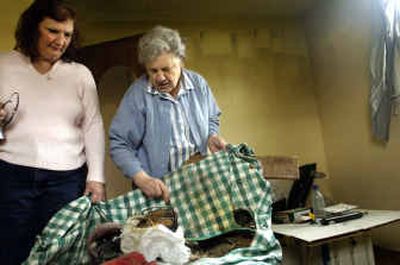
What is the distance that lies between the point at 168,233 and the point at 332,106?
253cm

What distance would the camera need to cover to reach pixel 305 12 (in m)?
3.45

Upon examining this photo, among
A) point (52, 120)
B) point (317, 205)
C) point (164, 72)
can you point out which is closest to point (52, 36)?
point (52, 120)

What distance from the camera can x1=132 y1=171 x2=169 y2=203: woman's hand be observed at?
1.28m

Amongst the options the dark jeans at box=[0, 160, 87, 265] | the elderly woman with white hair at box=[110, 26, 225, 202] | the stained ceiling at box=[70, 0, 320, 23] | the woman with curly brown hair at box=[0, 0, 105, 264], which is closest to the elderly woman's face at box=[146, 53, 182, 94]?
the elderly woman with white hair at box=[110, 26, 225, 202]

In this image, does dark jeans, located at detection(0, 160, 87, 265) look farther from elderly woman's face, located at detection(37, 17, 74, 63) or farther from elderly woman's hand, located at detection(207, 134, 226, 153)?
elderly woman's hand, located at detection(207, 134, 226, 153)

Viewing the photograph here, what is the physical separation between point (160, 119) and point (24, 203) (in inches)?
18.9

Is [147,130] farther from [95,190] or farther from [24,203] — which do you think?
[24,203]

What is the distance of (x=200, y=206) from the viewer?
4.27 ft

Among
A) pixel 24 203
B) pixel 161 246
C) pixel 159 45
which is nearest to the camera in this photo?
pixel 161 246

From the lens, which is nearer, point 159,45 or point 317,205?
point 159,45

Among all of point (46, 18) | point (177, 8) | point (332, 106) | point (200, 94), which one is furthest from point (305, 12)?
point (46, 18)

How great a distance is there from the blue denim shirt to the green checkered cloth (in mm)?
87

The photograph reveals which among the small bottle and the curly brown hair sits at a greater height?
the curly brown hair

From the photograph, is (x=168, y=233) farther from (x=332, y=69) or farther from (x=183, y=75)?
(x=332, y=69)
